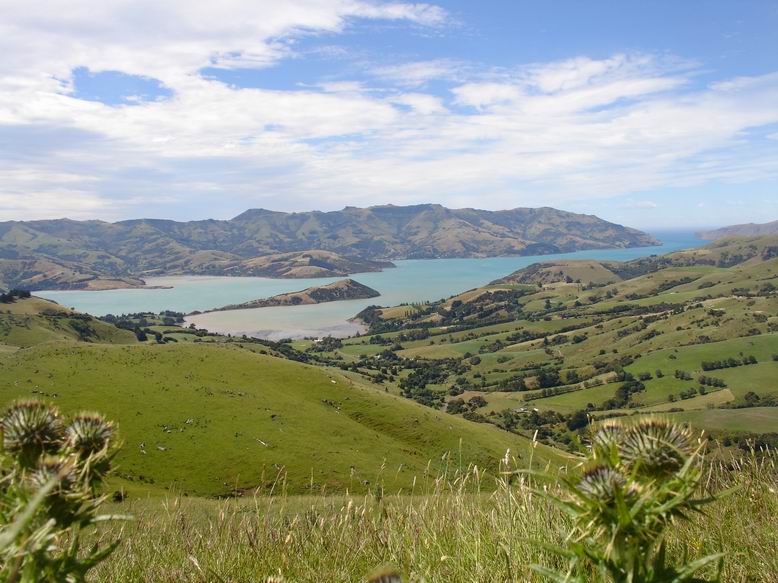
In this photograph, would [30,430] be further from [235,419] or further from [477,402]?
[477,402]

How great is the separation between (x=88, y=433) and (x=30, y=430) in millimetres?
247

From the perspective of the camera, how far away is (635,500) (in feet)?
7.59

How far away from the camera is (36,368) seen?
7262 centimetres

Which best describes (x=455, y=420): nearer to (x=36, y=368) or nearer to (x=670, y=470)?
(x=36, y=368)

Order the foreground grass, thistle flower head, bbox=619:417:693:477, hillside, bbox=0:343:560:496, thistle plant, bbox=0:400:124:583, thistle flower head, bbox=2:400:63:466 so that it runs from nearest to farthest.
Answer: thistle plant, bbox=0:400:124:583
thistle flower head, bbox=619:417:693:477
thistle flower head, bbox=2:400:63:466
the foreground grass
hillside, bbox=0:343:560:496

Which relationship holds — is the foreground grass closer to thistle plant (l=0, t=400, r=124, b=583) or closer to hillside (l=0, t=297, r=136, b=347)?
thistle plant (l=0, t=400, r=124, b=583)

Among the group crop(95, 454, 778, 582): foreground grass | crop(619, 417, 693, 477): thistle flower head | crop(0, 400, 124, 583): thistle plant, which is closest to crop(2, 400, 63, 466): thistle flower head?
crop(0, 400, 124, 583): thistle plant

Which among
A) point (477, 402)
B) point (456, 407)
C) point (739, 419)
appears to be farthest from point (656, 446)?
point (477, 402)

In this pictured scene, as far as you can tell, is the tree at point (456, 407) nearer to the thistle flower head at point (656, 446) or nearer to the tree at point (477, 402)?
the tree at point (477, 402)

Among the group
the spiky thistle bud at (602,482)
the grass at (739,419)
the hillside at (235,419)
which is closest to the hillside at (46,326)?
the hillside at (235,419)

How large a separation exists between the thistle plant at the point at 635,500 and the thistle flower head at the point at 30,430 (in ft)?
7.63

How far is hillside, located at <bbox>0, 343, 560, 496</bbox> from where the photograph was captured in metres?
56.5

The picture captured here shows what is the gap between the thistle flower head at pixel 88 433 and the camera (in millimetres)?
2615

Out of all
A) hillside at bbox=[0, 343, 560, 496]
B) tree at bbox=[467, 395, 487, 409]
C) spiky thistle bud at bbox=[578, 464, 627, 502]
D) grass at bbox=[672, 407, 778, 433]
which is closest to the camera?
spiky thistle bud at bbox=[578, 464, 627, 502]
